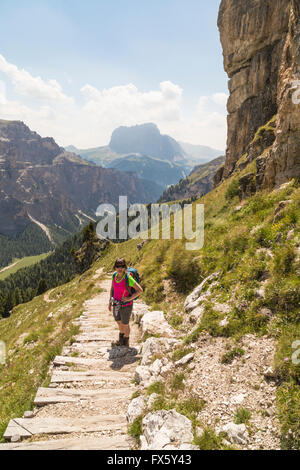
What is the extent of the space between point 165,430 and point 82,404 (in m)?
2.58

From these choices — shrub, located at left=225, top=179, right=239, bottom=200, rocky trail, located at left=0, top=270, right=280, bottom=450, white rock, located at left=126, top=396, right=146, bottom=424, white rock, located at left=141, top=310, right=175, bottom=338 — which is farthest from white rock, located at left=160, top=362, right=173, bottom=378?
shrub, located at left=225, top=179, right=239, bottom=200

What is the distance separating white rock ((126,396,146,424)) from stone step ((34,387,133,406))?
Answer: 2.46 feet

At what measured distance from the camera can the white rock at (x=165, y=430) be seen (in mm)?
4354

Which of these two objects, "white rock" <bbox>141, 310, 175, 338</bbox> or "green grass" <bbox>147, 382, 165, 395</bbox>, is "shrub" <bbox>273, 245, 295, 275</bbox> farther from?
"green grass" <bbox>147, 382, 165, 395</bbox>

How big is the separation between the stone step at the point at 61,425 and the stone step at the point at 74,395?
0.64m

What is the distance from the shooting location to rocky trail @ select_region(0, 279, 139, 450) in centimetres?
484

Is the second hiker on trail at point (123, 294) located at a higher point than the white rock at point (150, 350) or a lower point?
higher

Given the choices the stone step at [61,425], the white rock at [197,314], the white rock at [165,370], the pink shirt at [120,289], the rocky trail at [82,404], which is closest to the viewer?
the rocky trail at [82,404]

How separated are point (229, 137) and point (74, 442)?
5260 cm

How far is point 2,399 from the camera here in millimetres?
8164

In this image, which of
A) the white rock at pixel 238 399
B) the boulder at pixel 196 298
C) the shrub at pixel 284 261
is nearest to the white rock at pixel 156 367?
the white rock at pixel 238 399

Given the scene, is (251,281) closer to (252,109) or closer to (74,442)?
(74,442)

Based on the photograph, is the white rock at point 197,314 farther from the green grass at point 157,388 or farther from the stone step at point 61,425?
the stone step at point 61,425

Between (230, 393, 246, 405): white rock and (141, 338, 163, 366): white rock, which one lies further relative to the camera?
(141, 338, 163, 366): white rock
